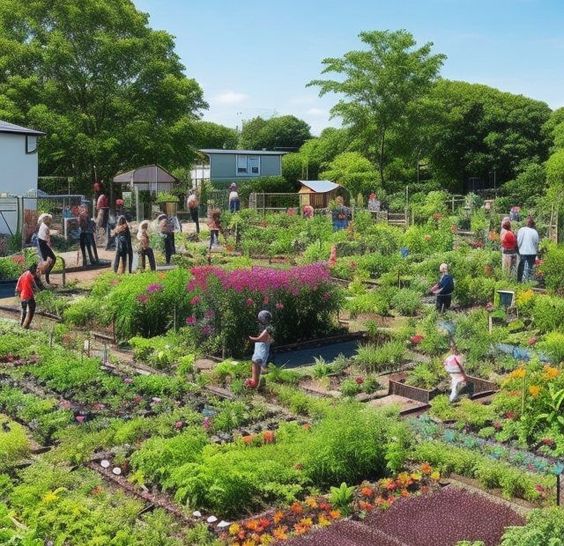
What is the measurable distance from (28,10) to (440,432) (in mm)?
39346

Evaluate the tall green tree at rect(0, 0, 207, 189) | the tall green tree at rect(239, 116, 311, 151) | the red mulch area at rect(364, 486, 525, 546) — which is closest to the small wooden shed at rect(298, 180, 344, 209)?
the tall green tree at rect(0, 0, 207, 189)

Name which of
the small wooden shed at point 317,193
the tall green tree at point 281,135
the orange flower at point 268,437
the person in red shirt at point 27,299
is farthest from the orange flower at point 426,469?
the tall green tree at point 281,135

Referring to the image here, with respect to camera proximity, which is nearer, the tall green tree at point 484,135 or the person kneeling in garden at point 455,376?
the person kneeling in garden at point 455,376

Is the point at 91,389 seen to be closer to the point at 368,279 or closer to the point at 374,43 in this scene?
the point at 368,279

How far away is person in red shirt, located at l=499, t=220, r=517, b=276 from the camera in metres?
20.6

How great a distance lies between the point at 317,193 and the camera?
42.0m

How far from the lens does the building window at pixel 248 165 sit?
2216 inches

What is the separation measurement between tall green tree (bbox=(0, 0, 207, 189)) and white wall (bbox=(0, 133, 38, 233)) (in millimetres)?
6365

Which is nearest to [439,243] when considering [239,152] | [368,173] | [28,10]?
[368,173]

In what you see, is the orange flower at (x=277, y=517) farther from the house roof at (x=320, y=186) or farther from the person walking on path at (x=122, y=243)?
the house roof at (x=320, y=186)

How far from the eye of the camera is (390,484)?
28.6 ft

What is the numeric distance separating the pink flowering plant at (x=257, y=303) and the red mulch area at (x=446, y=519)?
6511mm

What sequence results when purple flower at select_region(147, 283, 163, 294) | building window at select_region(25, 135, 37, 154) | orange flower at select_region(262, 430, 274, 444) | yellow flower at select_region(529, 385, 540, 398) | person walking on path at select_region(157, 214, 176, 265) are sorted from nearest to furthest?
orange flower at select_region(262, 430, 274, 444), yellow flower at select_region(529, 385, 540, 398), purple flower at select_region(147, 283, 163, 294), person walking on path at select_region(157, 214, 176, 265), building window at select_region(25, 135, 37, 154)

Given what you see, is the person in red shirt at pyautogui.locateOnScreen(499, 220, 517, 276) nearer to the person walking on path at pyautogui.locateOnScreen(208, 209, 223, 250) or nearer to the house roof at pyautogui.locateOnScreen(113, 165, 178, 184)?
the person walking on path at pyautogui.locateOnScreen(208, 209, 223, 250)
